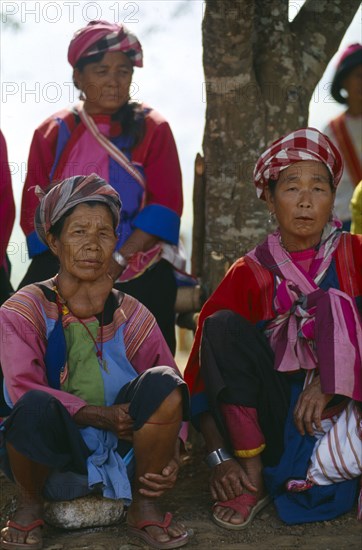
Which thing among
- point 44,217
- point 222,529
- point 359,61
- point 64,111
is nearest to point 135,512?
A: point 222,529

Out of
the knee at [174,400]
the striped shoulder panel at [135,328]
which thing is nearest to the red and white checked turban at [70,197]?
the striped shoulder panel at [135,328]

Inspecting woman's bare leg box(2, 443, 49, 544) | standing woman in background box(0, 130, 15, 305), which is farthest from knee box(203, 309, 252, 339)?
standing woman in background box(0, 130, 15, 305)

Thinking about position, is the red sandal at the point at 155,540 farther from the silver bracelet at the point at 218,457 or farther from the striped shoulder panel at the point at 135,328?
the striped shoulder panel at the point at 135,328

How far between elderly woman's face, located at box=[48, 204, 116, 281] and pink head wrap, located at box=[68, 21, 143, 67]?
58.0 inches

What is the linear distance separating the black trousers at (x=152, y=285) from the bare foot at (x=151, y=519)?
155 cm

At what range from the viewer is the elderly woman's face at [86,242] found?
12.2 ft

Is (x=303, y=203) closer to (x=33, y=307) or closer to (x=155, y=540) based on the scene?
(x=33, y=307)

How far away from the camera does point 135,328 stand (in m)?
3.74

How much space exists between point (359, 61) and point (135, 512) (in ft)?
11.3

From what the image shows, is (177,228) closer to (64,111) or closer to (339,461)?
(64,111)

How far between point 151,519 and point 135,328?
79cm

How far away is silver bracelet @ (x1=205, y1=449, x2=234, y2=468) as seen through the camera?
3820 millimetres

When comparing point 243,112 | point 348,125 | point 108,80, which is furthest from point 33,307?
point 348,125

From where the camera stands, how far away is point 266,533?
358cm
